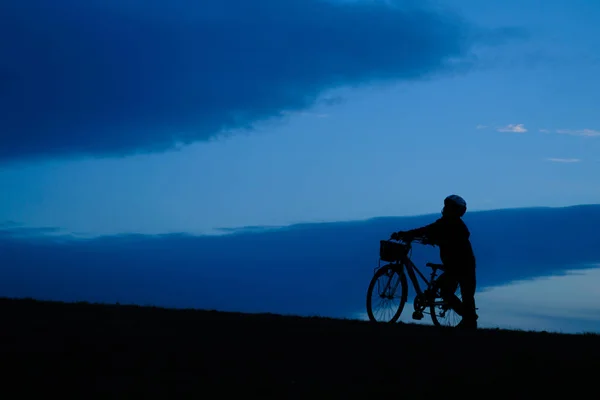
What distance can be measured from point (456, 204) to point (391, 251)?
155 centimetres

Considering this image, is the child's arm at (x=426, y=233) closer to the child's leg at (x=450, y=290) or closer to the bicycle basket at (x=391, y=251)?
the bicycle basket at (x=391, y=251)

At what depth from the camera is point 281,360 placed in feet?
31.6

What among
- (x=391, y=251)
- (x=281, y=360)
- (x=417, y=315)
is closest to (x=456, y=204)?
(x=391, y=251)

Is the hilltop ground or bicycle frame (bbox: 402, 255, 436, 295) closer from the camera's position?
the hilltop ground

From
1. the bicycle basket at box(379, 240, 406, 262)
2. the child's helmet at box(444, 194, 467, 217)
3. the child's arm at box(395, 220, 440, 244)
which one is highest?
the child's helmet at box(444, 194, 467, 217)

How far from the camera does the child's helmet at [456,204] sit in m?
13.8

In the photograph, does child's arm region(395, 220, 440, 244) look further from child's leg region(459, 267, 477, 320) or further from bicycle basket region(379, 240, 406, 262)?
child's leg region(459, 267, 477, 320)

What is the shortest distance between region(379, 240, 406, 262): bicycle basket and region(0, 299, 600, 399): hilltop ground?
148 cm

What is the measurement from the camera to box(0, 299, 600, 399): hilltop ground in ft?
27.4

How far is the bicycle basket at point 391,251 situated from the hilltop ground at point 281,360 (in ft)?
4.86

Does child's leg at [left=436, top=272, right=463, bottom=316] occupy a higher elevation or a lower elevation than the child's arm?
lower

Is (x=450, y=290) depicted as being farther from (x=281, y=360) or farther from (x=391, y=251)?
(x=281, y=360)

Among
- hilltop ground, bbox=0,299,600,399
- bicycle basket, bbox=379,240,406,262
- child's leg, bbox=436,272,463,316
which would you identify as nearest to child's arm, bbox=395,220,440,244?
bicycle basket, bbox=379,240,406,262

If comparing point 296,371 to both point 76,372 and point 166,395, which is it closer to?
point 166,395
